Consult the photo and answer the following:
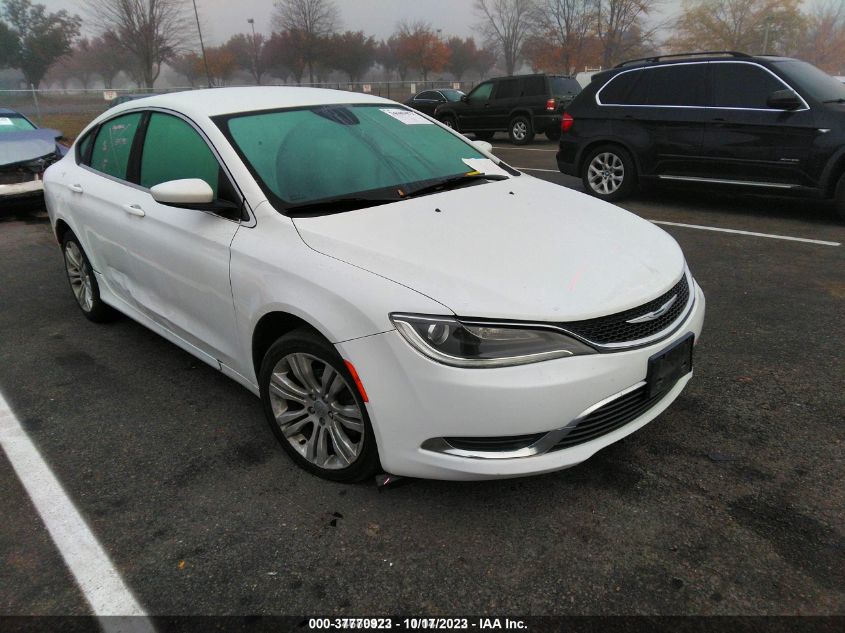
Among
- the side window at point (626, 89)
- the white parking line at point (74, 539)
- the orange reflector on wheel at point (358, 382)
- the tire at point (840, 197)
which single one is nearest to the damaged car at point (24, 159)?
the white parking line at point (74, 539)

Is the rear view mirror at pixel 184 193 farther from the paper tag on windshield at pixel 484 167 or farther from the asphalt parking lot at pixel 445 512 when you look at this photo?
the paper tag on windshield at pixel 484 167

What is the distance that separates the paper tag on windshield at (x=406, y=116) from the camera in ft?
12.0

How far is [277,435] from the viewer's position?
278 cm

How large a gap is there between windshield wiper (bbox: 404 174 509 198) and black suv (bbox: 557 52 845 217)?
4730 millimetres

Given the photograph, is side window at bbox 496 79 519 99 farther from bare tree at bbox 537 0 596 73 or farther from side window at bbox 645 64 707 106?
bare tree at bbox 537 0 596 73

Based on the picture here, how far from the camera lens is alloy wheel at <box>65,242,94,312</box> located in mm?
4363

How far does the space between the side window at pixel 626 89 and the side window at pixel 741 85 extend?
2.70 ft

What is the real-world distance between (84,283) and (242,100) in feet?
6.98

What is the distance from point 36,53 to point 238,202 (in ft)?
225

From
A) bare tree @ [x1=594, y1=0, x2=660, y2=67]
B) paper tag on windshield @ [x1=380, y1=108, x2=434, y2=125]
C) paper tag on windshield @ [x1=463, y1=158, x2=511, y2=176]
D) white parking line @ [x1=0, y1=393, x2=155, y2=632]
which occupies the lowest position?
white parking line @ [x1=0, y1=393, x2=155, y2=632]

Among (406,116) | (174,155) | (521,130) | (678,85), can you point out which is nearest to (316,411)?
(174,155)

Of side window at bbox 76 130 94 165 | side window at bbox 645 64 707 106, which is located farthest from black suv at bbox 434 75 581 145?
side window at bbox 76 130 94 165

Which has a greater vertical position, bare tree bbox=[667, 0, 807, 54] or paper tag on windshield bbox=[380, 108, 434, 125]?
bare tree bbox=[667, 0, 807, 54]

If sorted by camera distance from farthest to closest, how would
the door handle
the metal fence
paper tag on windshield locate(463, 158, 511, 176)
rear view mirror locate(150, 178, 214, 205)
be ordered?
the metal fence
paper tag on windshield locate(463, 158, 511, 176)
the door handle
rear view mirror locate(150, 178, 214, 205)
